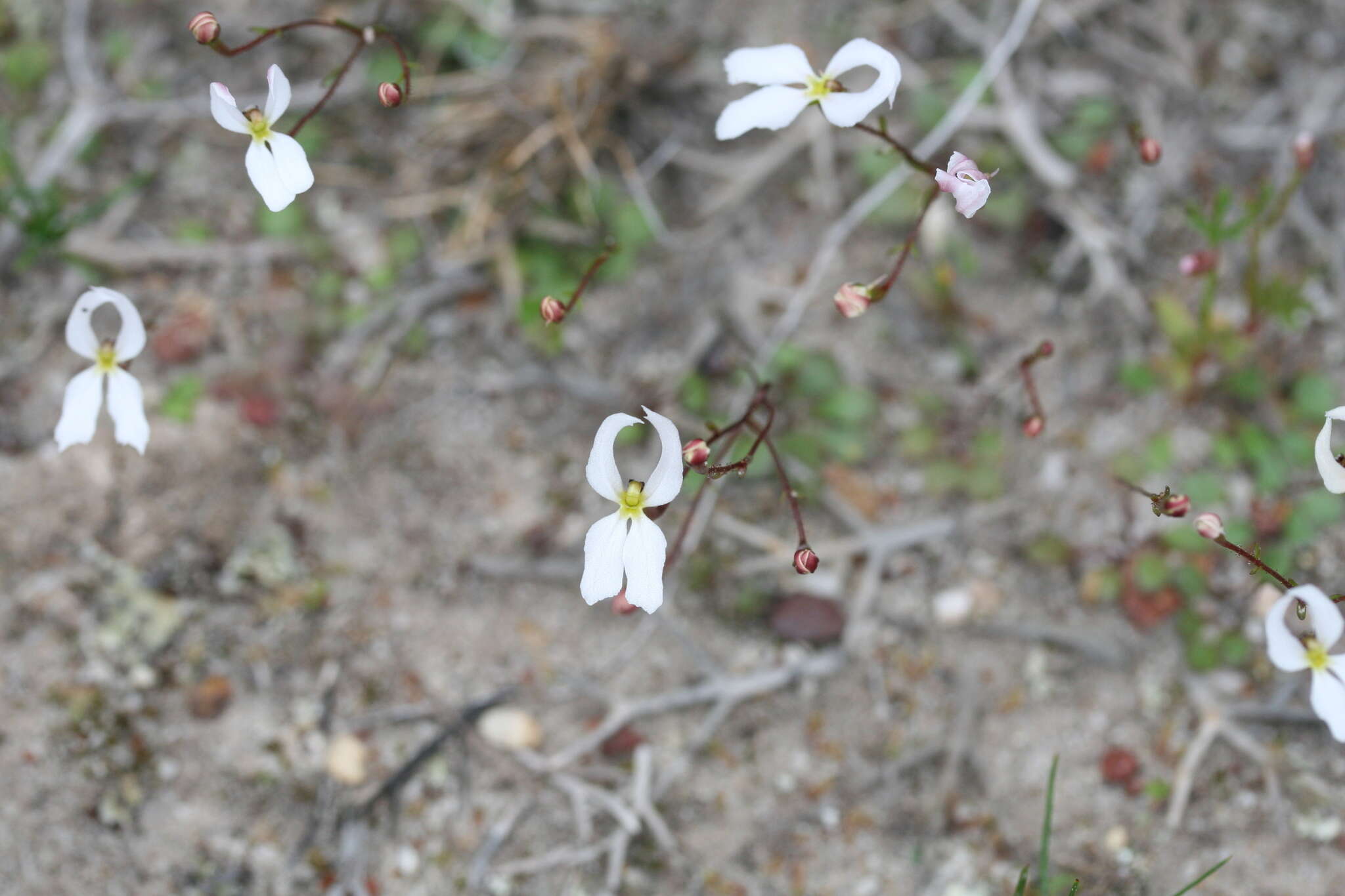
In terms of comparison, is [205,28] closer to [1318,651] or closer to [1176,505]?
[1176,505]

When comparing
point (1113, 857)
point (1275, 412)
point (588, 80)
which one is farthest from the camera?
point (588, 80)

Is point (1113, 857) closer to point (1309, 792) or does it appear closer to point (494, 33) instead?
point (1309, 792)

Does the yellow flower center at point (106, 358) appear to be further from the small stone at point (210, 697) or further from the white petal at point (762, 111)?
the white petal at point (762, 111)

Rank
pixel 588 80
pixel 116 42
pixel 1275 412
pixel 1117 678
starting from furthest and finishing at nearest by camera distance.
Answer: pixel 116 42 < pixel 588 80 < pixel 1275 412 < pixel 1117 678

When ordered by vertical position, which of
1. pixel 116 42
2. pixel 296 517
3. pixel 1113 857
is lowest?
pixel 1113 857

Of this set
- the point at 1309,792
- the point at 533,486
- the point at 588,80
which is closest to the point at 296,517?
the point at 533,486

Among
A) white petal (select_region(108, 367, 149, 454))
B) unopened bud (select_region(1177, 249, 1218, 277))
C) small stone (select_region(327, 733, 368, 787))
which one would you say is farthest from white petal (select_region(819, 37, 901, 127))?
small stone (select_region(327, 733, 368, 787))

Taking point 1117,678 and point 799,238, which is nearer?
point 1117,678
